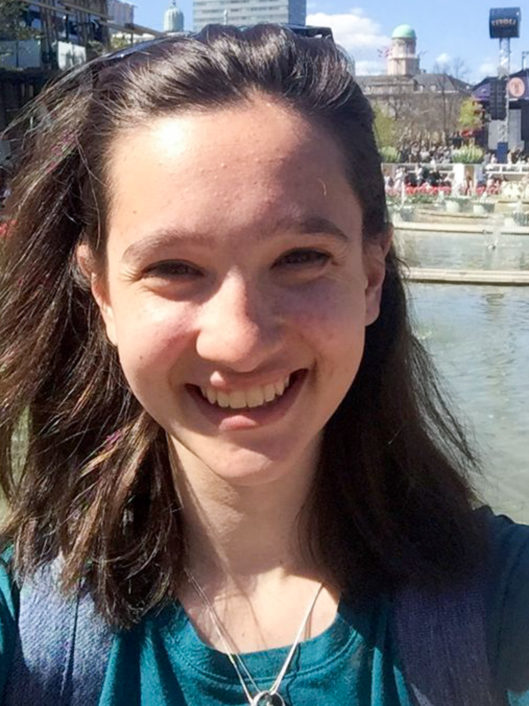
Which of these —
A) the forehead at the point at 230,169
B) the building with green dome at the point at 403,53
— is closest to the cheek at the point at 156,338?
the forehead at the point at 230,169

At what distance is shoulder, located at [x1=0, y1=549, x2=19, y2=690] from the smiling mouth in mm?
429

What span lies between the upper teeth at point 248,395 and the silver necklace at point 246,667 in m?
0.36

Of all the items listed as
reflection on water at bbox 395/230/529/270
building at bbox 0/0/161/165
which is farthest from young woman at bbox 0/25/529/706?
building at bbox 0/0/161/165

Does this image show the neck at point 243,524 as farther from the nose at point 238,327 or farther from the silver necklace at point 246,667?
the nose at point 238,327

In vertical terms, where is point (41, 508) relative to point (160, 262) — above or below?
below

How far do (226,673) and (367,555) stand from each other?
12.2 inches

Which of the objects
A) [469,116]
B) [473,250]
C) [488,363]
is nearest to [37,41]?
[473,250]

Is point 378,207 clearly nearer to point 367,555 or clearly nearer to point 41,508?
point 367,555

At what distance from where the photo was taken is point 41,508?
1764 millimetres

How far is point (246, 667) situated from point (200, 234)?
0.66m

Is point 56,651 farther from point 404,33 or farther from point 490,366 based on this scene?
point 404,33

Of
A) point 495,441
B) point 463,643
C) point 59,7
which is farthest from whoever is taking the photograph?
point 59,7

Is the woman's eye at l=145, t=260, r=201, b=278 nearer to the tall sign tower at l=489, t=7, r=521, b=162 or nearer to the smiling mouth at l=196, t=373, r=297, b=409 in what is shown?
the smiling mouth at l=196, t=373, r=297, b=409

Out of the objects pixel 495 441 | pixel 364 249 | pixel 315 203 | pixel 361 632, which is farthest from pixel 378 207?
pixel 495 441
